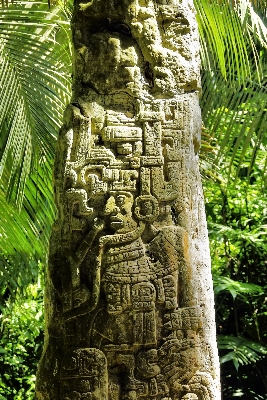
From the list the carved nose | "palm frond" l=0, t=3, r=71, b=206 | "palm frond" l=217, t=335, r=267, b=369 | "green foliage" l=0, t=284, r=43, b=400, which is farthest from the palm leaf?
"palm frond" l=217, t=335, r=267, b=369

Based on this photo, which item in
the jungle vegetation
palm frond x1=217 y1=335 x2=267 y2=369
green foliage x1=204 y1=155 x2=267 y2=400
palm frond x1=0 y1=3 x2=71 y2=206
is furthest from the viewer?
green foliage x1=204 y1=155 x2=267 y2=400

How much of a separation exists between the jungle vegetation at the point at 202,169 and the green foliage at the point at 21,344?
15 millimetres

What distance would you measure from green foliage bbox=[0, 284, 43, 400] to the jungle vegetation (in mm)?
15

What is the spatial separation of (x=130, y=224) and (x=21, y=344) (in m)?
4.69

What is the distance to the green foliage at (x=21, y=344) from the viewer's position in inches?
294

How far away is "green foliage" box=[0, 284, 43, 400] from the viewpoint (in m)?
7.47

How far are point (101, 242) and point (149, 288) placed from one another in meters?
0.33

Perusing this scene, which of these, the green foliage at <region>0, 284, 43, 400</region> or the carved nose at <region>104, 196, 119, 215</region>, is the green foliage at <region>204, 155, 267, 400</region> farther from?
the carved nose at <region>104, 196, 119, 215</region>

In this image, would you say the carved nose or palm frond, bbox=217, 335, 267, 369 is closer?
the carved nose

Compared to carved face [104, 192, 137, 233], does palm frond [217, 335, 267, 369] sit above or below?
below

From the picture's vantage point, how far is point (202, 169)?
6914 mm

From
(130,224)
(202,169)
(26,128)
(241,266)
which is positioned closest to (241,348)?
(241,266)

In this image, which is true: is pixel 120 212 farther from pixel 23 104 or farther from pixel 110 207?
pixel 23 104

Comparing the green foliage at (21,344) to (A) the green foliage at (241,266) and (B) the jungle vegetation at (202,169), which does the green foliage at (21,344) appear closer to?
(B) the jungle vegetation at (202,169)
